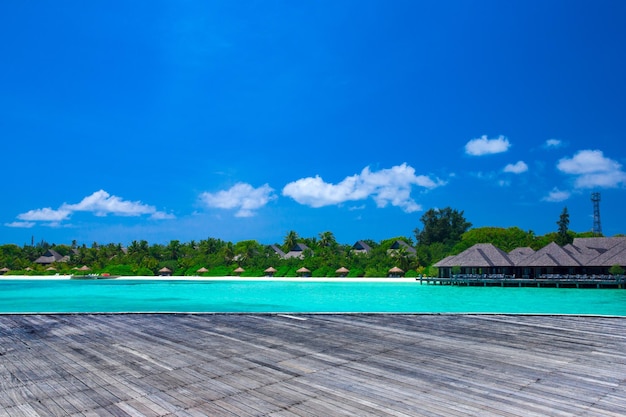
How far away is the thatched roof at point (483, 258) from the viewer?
50.7m

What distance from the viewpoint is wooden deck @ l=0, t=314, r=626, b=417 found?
5445 mm

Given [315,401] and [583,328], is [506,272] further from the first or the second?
[315,401]

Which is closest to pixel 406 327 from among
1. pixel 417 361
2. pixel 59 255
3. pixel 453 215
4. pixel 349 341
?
pixel 349 341

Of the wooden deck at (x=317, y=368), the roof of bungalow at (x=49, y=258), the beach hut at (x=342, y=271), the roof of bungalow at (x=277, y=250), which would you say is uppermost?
the roof of bungalow at (x=277, y=250)

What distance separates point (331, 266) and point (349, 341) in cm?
6273

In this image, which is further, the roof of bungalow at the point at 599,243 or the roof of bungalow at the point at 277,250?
the roof of bungalow at the point at 277,250

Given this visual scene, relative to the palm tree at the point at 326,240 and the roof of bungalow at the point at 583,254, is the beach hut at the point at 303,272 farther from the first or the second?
the roof of bungalow at the point at 583,254

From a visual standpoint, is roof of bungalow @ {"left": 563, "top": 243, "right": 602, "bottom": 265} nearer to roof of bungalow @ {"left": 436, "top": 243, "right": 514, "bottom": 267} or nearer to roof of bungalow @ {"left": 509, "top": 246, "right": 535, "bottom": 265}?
roof of bungalow @ {"left": 509, "top": 246, "right": 535, "bottom": 265}

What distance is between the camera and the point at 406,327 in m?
10.8

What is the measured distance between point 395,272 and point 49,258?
67.3 m

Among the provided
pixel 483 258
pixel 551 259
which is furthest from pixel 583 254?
pixel 483 258

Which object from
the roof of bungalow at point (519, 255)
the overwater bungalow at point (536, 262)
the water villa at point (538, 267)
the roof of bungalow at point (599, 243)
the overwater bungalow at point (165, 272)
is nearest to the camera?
the water villa at point (538, 267)

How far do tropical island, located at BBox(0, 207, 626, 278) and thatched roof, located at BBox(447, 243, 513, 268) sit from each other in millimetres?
98

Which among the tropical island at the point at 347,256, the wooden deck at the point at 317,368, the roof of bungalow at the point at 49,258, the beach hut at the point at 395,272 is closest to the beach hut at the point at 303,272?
the tropical island at the point at 347,256
